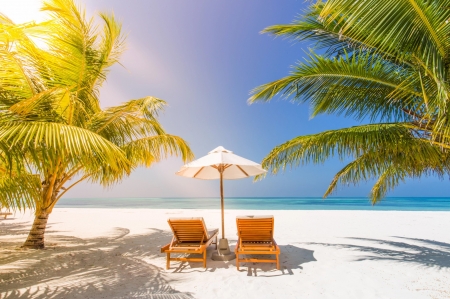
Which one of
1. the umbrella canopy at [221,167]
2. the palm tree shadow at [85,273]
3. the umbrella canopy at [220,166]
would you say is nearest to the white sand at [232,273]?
the palm tree shadow at [85,273]

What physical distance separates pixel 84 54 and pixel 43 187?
3029mm

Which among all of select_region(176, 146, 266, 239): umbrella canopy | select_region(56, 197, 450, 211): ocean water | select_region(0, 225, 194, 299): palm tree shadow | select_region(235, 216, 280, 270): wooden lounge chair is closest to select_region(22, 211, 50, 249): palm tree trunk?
select_region(0, 225, 194, 299): palm tree shadow

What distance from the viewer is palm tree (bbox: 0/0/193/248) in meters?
2.95

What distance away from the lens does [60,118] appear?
4.05 m

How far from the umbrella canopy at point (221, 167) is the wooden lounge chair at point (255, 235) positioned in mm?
590

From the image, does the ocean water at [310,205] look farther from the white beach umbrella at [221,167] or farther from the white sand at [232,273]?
the white beach umbrella at [221,167]

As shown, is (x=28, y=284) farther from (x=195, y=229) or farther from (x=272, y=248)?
(x=272, y=248)

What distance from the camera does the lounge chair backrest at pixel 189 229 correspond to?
434 centimetres

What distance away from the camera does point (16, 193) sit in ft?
11.7

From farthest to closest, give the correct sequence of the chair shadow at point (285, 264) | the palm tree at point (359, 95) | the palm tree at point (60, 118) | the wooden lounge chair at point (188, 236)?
the wooden lounge chair at point (188, 236)
the chair shadow at point (285, 264)
the palm tree at point (359, 95)
the palm tree at point (60, 118)

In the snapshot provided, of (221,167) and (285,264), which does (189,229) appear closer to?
(221,167)

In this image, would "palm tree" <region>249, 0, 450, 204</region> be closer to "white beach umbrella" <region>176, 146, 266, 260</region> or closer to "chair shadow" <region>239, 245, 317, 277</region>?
"white beach umbrella" <region>176, 146, 266, 260</region>

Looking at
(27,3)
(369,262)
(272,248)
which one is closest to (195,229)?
(272,248)

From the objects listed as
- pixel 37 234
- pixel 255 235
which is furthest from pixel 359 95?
pixel 37 234
